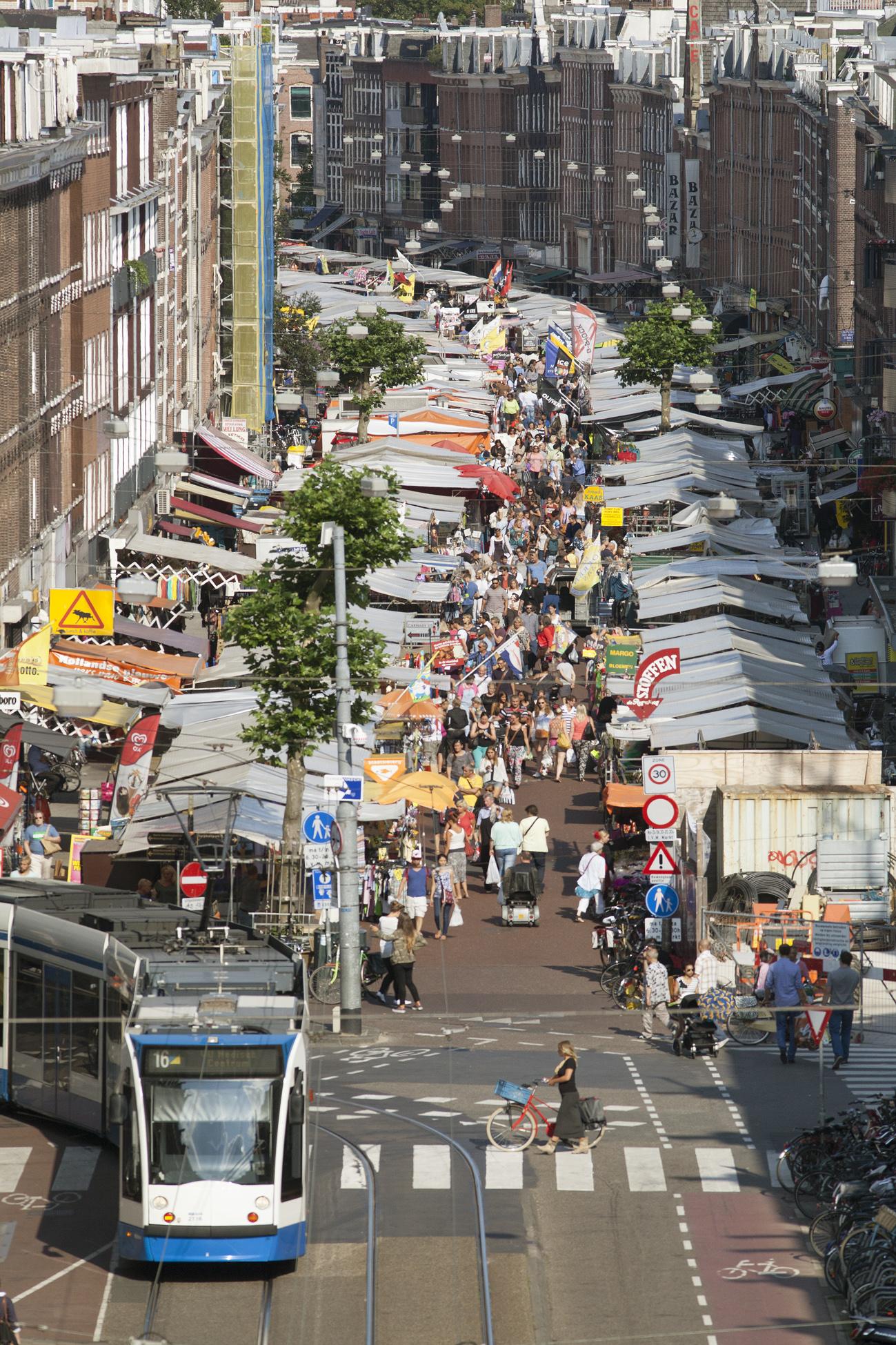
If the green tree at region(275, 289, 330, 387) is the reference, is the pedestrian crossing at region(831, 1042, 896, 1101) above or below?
below

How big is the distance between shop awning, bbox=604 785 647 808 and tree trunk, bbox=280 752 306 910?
15.0 ft

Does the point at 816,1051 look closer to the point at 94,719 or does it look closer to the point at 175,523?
the point at 94,719

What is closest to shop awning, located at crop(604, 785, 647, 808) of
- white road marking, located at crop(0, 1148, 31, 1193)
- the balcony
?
white road marking, located at crop(0, 1148, 31, 1193)

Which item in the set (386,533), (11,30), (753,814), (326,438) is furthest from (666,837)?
(326,438)

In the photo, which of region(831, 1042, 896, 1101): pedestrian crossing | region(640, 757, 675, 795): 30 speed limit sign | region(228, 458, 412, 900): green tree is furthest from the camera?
region(228, 458, 412, 900): green tree

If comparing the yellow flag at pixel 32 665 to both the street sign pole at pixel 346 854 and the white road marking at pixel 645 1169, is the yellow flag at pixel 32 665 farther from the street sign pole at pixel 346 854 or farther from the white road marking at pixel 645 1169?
the white road marking at pixel 645 1169

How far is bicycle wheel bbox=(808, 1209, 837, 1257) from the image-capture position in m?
19.4

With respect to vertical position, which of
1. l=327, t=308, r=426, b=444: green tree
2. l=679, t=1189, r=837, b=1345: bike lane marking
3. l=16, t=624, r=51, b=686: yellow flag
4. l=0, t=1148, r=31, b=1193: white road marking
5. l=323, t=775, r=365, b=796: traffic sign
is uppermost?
l=327, t=308, r=426, b=444: green tree

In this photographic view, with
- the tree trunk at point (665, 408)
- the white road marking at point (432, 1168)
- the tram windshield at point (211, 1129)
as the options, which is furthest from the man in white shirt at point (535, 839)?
the tree trunk at point (665, 408)

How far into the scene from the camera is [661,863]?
94.9 ft

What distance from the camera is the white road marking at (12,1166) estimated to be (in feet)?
71.2

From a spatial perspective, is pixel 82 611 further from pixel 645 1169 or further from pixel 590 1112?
pixel 645 1169

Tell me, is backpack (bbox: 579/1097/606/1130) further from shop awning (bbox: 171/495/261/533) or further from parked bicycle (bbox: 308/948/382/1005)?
shop awning (bbox: 171/495/261/533)

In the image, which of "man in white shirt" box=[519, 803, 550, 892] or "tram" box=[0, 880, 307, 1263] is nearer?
"tram" box=[0, 880, 307, 1263]
